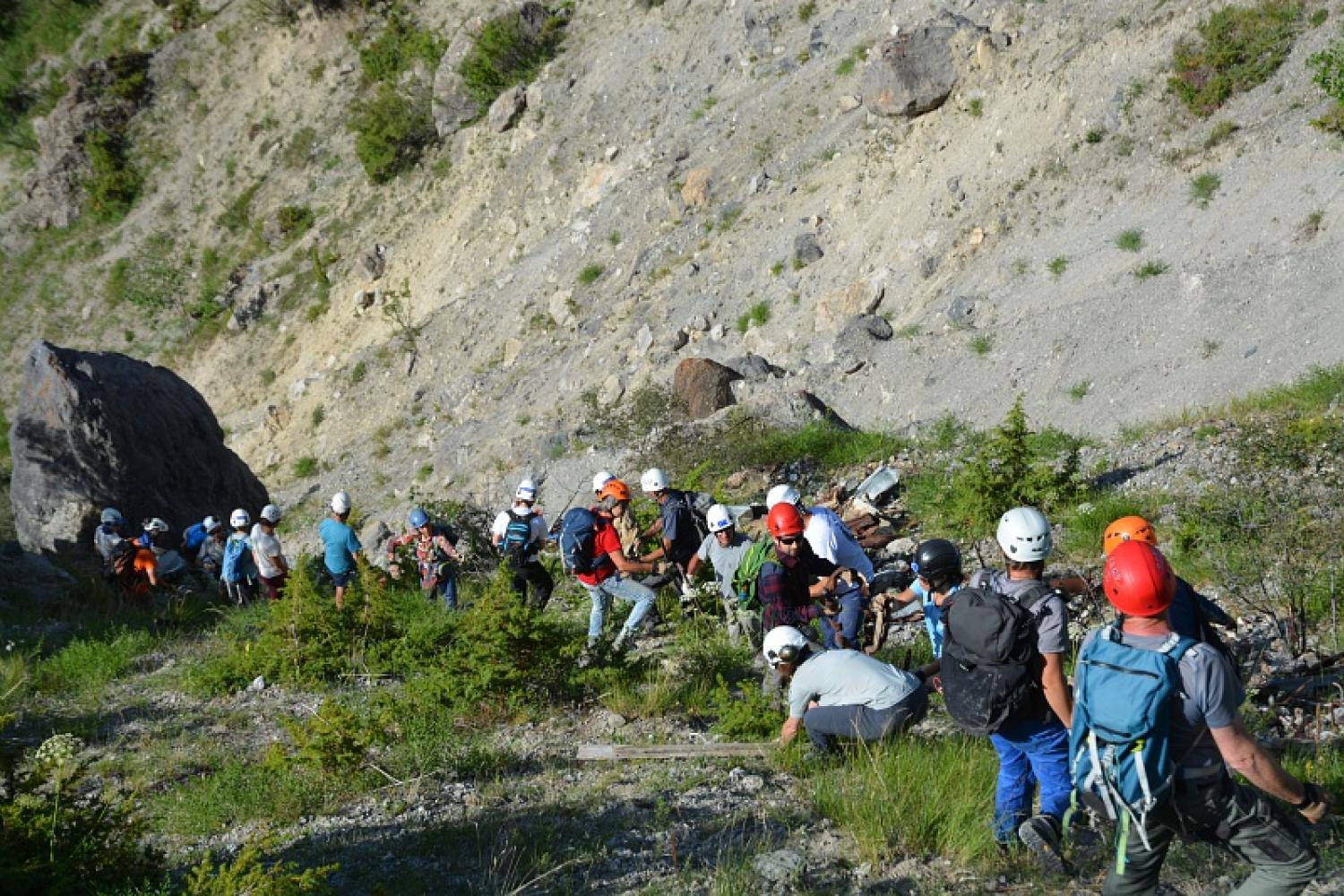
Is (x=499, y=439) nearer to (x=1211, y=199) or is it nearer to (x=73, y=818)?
(x=1211, y=199)

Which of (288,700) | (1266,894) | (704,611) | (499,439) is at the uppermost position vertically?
(1266,894)

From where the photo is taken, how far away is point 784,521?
682 centimetres

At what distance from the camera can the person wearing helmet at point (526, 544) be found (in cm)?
948

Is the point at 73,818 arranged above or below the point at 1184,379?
above

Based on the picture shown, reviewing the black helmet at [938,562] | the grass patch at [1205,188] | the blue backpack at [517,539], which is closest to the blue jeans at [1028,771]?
the black helmet at [938,562]

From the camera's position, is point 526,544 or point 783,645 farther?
point 526,544

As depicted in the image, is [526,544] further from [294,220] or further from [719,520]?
[294,220]

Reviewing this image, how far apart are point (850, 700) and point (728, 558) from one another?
2.51m

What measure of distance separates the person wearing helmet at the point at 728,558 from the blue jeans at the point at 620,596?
25.8 inches

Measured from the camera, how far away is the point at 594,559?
8781 millimetres

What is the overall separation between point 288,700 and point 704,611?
3416 millimetres

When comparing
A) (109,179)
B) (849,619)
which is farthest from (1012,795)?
(109,179)

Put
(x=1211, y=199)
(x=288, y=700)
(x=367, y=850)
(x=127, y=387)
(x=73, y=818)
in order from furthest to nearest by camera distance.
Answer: (x=127, y=387) < (x=1211, y=199) < (x=288, y=700) < (x=367, y=850) < (x=73, y=818)

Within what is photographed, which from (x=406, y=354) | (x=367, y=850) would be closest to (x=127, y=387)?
(x=406, y=354)
